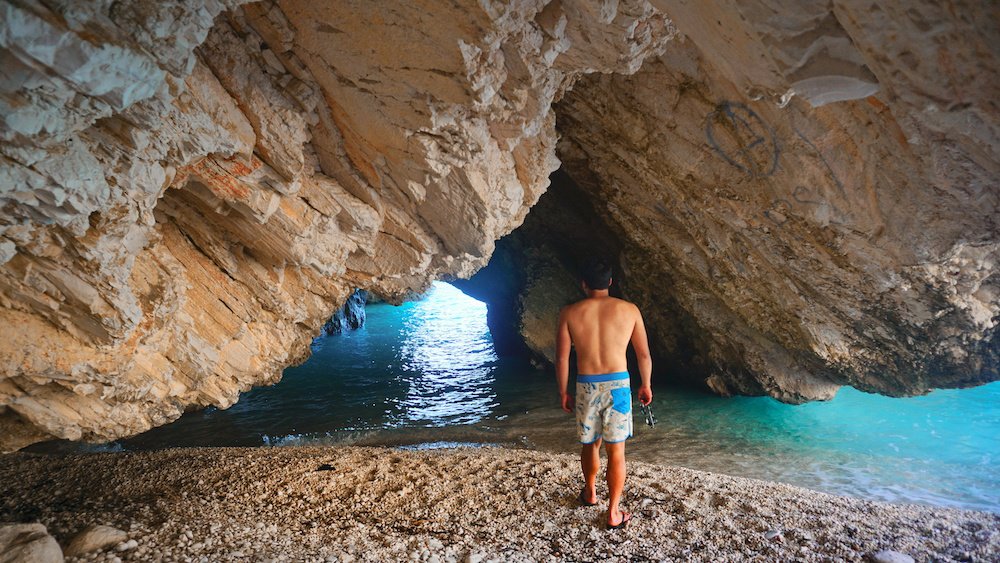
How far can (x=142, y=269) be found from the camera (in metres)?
4.79

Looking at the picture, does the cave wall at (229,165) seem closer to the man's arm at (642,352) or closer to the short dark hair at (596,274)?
the short dark hair at (596,274)

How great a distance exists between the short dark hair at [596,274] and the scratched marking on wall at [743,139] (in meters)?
2.30

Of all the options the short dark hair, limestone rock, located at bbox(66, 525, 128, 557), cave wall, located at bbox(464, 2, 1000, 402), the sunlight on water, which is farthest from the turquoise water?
limestone rock, located at bbox(66, 525, 128, 557)

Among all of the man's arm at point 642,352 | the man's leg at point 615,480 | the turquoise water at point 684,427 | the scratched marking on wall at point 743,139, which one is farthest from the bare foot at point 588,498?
the scratched marking on wall at point 743,139

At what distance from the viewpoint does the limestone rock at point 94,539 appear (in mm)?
2896

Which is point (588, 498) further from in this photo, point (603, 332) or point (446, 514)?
point (603, 332)

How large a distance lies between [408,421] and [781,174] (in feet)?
20.1

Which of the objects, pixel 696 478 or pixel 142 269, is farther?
pixel 142 269

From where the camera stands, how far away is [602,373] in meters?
3.67

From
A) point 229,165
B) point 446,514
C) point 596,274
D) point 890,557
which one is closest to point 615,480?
point 446,514

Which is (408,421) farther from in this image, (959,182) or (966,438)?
(966,438)

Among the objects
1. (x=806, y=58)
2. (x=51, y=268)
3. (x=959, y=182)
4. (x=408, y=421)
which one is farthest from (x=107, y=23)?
(x=408, y=421)

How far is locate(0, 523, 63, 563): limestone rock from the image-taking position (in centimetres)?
266

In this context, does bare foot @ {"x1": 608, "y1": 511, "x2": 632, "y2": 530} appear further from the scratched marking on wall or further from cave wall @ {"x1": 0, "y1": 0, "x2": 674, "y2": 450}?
the scratched marking on wall
